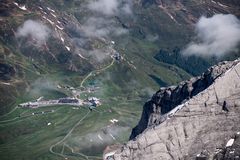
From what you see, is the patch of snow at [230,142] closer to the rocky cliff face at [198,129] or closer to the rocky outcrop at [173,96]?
the rocky cliff face at [198,129]

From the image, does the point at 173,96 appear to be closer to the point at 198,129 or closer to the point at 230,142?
the point at 198,129

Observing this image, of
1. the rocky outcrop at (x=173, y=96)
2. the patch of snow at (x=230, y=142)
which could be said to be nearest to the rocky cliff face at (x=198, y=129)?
the patch of snow at (x=230, y=142)

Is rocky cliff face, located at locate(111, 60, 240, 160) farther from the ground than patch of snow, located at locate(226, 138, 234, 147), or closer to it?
farther from the ground

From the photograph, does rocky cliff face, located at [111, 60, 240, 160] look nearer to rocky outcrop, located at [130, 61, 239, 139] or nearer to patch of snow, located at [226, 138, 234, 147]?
patch of snow, located at [226, 138, 234, 147]

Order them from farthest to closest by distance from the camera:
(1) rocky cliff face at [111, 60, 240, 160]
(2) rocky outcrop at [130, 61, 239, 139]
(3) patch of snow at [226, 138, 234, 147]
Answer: (2) rocky outcrop at [130, 61, 239, 139], (1) rocky cliff face at [111, 60, 240, 160], (3) patch of snow at [226, 138, 234, 147]

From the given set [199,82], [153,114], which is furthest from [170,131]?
[153,114]

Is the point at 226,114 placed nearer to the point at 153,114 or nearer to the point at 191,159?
the point at 191,159

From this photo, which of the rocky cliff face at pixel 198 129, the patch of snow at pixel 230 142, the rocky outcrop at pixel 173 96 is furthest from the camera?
the rocky outcrop at pixel 173 96

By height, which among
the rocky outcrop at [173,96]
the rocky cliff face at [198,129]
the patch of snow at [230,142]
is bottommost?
the patch of snow at [230,142]

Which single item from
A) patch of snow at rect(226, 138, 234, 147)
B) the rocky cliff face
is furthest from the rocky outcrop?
patch of snow at rect(226, 138, 234, 147)

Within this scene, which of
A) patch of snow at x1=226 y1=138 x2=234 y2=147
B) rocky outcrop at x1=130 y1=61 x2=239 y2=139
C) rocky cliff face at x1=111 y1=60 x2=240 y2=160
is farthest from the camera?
rocky outcrop at x1=130 y1=61 x2=239 y2=139

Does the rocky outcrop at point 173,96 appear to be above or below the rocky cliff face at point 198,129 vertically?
above
